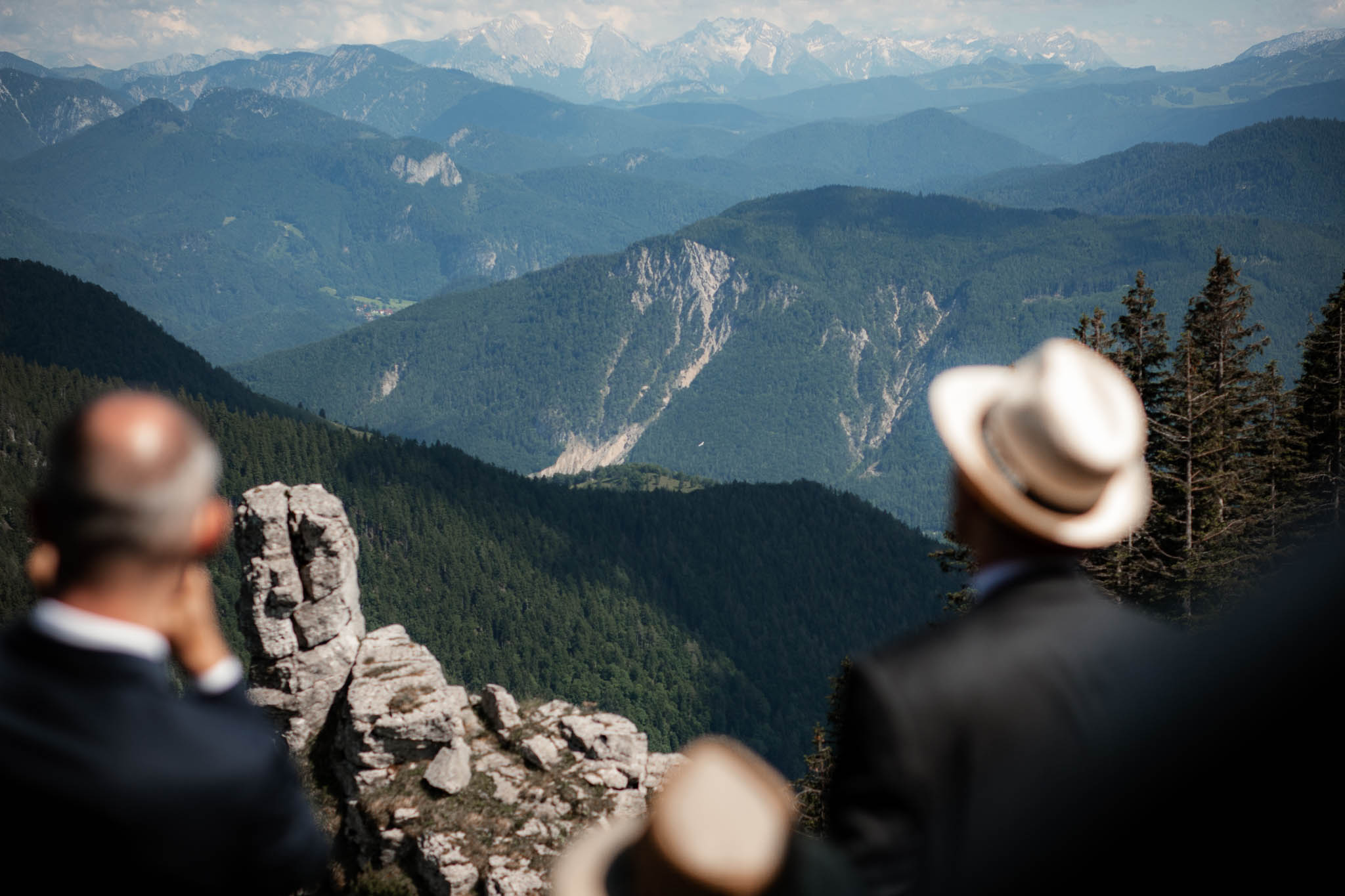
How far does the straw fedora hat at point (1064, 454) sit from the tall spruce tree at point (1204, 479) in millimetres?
22175

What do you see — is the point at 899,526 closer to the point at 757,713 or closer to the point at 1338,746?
the point at 757,713

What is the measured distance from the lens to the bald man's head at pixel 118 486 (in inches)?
107

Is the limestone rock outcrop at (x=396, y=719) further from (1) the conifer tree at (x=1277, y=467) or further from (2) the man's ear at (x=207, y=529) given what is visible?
(1) the conifer tree at (x=1277, y=467)

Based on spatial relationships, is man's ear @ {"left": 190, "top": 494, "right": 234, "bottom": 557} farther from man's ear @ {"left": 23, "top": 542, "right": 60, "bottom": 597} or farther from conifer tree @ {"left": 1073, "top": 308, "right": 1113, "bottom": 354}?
Answer: conifer tree @ {"left": 1073, "top": 308, "right": 1113, "bottom": 354}

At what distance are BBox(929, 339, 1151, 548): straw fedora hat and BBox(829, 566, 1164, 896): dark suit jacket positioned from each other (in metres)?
0.35

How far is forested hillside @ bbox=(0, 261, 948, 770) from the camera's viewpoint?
121375 mm

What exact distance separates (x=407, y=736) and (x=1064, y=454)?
18.8 metres

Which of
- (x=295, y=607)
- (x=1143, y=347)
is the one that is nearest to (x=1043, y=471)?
(x=295, y=607)

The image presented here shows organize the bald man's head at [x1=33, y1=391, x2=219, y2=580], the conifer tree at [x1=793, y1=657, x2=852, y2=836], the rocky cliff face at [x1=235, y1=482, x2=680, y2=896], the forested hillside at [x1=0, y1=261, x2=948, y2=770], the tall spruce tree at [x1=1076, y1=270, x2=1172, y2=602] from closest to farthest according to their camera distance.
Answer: the bald man's head at [x1=33, y1=391, x2=219, y2=580], the rocky cliff face at [x1=235, y1=482, x2=680, y2=896], the conifer tree at [x1=793, y1=657, x2=852, y2=836], the tall spruce tree at [x1=1076, y1=270, x2=1172, y2=602], the forested hillside at [x1=0, y1=261, x2=948, y2=770]

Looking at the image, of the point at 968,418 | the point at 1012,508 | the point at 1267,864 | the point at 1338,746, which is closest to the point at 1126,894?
the point at 1267,864

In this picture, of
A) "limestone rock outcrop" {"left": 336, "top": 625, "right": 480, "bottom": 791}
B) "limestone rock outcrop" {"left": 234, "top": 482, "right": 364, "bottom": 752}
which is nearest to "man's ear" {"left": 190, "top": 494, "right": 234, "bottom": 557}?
"limestone rock outcrop" {"left": 336, "top": 625, "right": 480, "bottom": 791}

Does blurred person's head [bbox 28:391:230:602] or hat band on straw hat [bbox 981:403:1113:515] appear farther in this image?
hat band on straw hat [bbox 981:403:1113:515]

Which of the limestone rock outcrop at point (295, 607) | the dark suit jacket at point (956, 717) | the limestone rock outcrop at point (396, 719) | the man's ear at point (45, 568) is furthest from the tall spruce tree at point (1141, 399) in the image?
the man's ear at point (45, 568)

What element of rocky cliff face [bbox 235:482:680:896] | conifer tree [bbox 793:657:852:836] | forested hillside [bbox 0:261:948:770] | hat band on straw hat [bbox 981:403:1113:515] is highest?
hat band on straw hat [bbox 981:403:1113:515]
